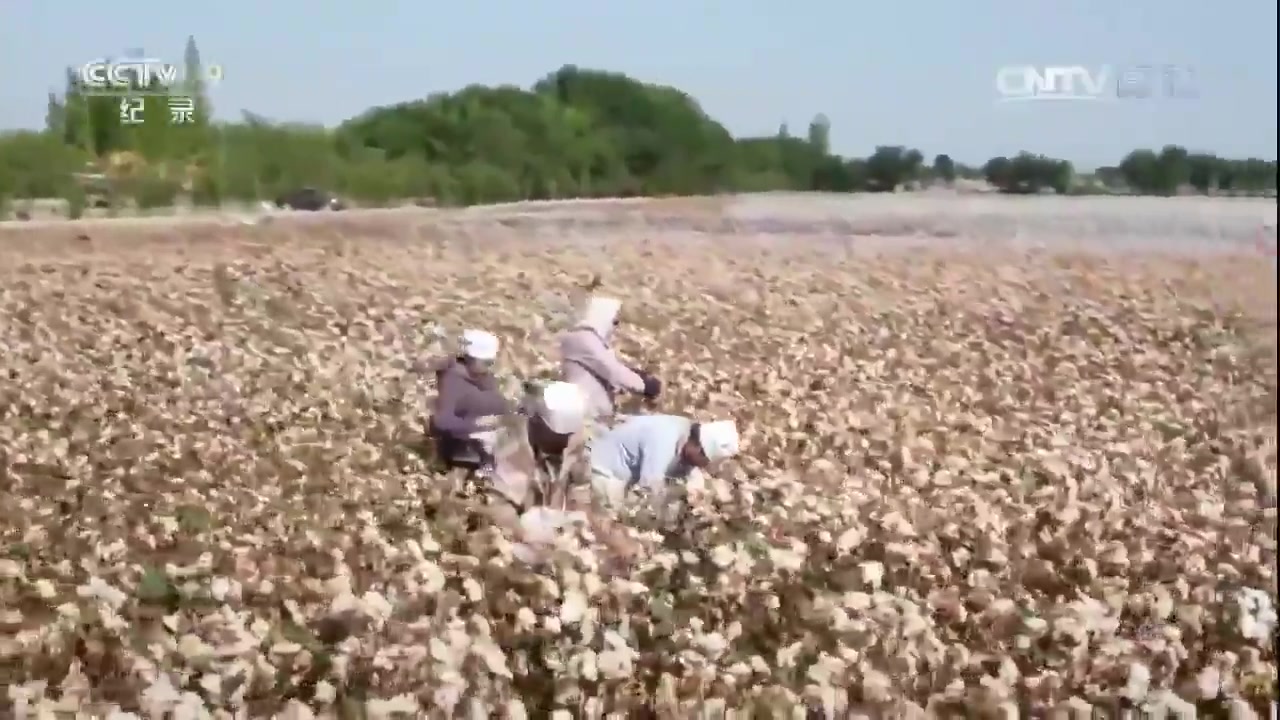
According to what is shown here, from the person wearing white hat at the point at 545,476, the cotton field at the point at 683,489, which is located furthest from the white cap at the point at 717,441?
the person wearing white hat at the point at 545,476

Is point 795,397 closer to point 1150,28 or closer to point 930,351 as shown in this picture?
point 930,351

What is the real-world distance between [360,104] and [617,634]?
82 cm

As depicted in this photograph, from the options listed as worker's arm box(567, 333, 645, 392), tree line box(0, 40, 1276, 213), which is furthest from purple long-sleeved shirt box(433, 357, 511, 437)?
tree line box(0, 40, 1276, 213)

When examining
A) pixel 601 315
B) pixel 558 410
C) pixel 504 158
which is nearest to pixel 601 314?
pixel 601 315

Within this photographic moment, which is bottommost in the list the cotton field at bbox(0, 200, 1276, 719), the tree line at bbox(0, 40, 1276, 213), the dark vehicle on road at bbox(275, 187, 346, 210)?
the cotton field at bbox(0, 200, 1276, 719)

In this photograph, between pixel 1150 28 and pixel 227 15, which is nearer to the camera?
pixel 1150 28

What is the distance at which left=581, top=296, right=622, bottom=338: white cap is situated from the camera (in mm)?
1818

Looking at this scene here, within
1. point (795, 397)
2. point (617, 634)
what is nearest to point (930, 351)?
point (795, 397)

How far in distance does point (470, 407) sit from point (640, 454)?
24 centimetres

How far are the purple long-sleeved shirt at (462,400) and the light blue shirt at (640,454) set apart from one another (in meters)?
0.14

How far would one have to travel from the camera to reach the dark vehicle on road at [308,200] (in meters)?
1.88

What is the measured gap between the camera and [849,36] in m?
1.82

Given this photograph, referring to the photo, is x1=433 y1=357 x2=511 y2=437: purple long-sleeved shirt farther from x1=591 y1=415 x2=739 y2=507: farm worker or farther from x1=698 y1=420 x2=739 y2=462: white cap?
x1=698 y1=420 x2=739 y2=462: white cap

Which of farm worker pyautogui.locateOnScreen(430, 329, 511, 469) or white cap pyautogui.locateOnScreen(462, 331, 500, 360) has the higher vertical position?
white cap pyautogui.locateOnScreen(462, 331, 500, 360)
